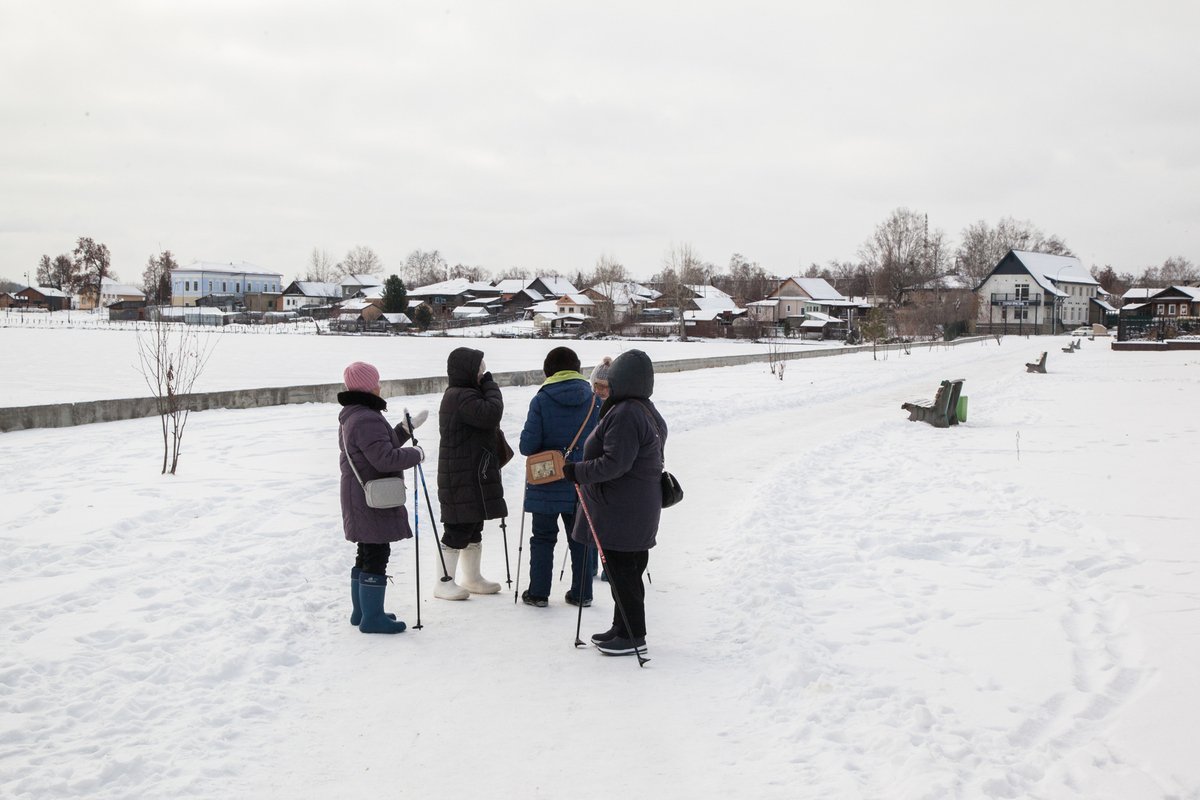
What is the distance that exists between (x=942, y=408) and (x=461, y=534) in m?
12.1

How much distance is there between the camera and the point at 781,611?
6.07 meters

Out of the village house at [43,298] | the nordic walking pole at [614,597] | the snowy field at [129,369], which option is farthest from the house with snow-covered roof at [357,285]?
the nordic walking pole at [614,597]

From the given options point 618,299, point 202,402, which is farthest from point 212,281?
point 202,402

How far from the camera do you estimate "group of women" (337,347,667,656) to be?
17.1 ft

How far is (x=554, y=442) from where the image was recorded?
19.9ft

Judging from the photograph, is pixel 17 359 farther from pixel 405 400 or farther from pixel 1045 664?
pixel 1045 664

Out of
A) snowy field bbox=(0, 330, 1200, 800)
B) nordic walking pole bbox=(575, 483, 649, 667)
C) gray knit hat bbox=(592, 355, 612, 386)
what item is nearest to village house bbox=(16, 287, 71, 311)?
snowy field bbox=(0, 330, 1200, 800)

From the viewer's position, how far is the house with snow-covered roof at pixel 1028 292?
10294cm

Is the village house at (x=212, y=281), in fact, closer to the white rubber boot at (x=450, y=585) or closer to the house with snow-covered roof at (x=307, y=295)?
the house with snow-covered roof at (x=307, y=295)

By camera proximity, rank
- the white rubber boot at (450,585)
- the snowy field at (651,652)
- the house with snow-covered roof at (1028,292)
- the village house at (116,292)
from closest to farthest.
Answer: the snowy field at (651,652)
the white rubber boot at (450,585)
the house with snow-covered roof at (1028,292)
the village house at (116,292)

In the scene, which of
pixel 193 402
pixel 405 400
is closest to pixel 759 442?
pixel 405 400

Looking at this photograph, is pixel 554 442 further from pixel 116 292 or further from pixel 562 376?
pixel 116 292

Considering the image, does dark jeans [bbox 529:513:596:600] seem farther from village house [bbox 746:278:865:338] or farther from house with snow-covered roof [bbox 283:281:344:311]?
house with snow-covered roof [bbox 283:281:344:311]

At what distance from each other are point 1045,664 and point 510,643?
3.06 metres
